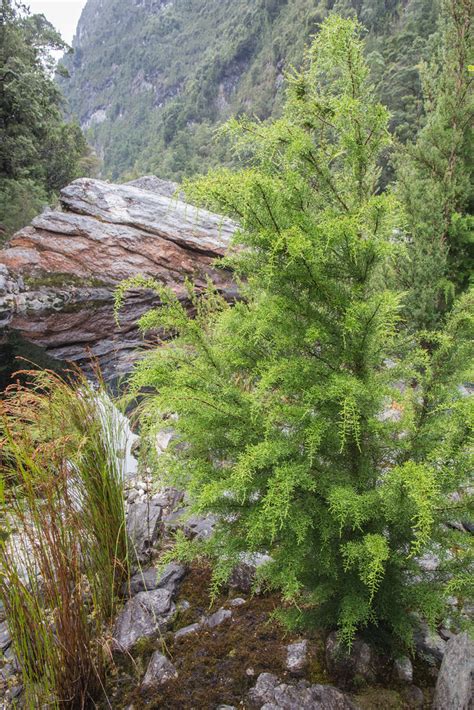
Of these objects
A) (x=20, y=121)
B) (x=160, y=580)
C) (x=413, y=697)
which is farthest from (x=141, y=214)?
(x=413, y=697)

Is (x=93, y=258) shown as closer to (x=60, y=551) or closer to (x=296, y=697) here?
(x=60, y=551)

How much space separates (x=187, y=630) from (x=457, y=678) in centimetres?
130

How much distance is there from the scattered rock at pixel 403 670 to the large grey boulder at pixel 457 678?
170 millimetres

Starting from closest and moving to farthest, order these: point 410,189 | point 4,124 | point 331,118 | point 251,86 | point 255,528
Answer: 1. point 255,528
2. point 331,118
3. point 410,189
4. point 4,124
5. point 251,86

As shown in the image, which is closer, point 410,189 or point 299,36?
point 410,189

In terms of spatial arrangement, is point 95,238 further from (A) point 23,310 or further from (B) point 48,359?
(B) point 48,359

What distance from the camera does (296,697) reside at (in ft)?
5.95

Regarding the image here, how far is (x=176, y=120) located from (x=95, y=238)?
83770 mm

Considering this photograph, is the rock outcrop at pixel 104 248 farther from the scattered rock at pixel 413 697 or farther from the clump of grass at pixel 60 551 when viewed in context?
the scattered rock at pixel 413 697

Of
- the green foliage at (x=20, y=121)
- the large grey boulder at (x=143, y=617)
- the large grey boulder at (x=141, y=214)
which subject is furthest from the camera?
the green foliage at (x=20, y=121)

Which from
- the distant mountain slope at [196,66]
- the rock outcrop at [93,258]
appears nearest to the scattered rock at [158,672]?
the distant mountain slope at [196,66]

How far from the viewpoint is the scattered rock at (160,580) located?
8.64ft

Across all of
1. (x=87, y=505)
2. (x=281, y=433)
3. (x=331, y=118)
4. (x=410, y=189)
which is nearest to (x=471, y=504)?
(x=281, y=433)

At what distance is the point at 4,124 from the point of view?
45.9 feet
